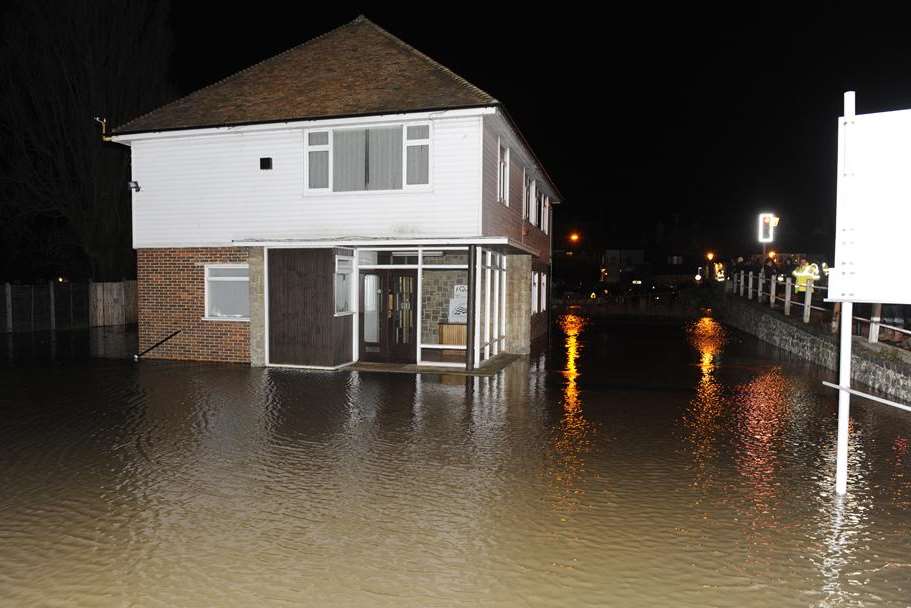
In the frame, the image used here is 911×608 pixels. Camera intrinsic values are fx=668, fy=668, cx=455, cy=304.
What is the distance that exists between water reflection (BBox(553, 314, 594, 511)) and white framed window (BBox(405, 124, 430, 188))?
16.0 feet

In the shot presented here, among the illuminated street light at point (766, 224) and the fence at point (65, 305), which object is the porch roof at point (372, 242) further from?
the illuminated street light at point (766, 224)

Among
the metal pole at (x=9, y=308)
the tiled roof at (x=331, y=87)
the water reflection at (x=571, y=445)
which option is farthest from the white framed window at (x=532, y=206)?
the metal pole at (x=9, y=308)

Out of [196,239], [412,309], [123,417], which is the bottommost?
[123,417]

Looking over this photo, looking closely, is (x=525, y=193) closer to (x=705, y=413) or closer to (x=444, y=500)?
(x=705, y=413)

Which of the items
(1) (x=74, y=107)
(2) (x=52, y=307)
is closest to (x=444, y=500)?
(2) (x=52, y=307)

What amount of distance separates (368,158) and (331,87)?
2126 mm

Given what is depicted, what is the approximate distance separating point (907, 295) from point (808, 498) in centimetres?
192

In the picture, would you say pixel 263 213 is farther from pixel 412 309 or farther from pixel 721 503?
pixel 721 503

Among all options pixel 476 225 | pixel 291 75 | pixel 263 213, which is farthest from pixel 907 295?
pixel 291 75

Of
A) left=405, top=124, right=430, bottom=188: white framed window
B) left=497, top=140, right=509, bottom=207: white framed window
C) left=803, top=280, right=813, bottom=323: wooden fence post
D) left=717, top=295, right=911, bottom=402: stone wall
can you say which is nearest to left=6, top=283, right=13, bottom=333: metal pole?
left=405, top=124, right=430, bottom=188: white framed window

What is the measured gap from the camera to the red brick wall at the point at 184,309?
1487 centimetres

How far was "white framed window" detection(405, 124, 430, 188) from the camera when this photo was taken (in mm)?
13203

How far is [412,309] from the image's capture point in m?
15.2

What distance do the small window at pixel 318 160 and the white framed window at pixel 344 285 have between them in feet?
5.25
